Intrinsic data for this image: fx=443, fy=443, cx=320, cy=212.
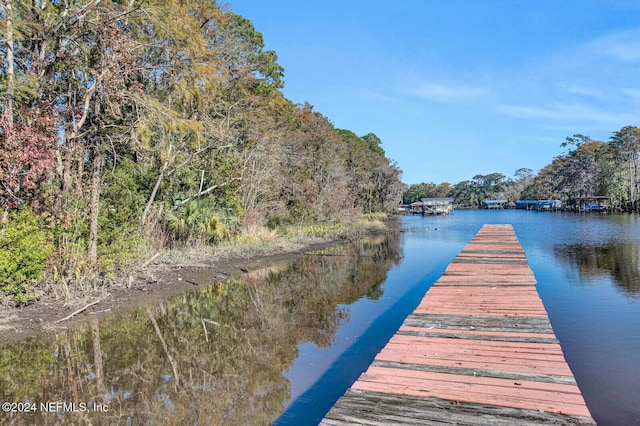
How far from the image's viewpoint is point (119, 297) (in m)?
9.84

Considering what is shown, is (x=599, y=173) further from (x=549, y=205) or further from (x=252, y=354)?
(x=252, y=354)

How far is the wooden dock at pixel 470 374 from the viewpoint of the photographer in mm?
3672

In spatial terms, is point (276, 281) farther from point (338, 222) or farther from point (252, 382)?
point (338, 222)

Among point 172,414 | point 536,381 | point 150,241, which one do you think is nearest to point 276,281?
point 150,241

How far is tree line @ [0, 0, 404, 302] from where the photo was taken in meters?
8.63

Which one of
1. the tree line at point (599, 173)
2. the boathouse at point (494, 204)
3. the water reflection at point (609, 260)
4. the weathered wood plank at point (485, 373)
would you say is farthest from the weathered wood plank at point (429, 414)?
the boathouse at point (494, 204)

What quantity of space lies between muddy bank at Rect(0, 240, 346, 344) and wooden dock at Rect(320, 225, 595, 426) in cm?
603

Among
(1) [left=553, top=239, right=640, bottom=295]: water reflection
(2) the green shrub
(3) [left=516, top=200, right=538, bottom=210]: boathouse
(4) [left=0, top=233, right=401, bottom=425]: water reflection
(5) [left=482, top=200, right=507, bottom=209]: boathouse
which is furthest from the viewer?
(5) [left=482, top=200, right=507, bottom=209]: boathouse

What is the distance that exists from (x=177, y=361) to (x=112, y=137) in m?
7.53

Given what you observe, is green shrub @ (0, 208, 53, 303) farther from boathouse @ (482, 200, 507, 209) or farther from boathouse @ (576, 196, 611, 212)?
boathouse @ (482, 200, 507, 209)

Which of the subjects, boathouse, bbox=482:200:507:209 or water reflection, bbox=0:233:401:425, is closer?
water reflection, bbox=0:233:401:425

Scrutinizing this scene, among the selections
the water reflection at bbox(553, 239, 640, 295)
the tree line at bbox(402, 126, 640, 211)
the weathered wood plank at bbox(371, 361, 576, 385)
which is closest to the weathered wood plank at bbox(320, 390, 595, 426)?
the weathered wood plank at bbox(371, 361, 576, 385)

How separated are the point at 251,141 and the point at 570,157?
279ft

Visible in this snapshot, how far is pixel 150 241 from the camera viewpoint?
13.0m
